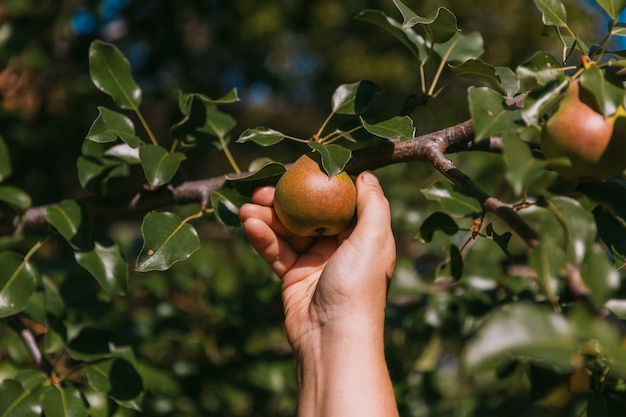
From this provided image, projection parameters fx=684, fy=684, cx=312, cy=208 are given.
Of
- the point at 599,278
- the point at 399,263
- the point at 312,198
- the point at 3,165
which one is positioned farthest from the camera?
the point at 399,263

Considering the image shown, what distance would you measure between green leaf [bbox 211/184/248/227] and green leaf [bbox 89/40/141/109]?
306 mm

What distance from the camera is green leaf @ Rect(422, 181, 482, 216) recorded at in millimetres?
1094

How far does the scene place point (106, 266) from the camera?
1266mm

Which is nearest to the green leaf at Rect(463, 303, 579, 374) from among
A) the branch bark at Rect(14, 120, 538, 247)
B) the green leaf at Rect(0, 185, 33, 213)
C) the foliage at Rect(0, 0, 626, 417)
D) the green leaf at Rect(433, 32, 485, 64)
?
the foliage at Rect(0, 0, 626, 417)

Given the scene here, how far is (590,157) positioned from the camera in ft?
2.78

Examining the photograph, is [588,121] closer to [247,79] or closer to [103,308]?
[103,308]

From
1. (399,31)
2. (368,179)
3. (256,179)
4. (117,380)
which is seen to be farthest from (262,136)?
(117,380)

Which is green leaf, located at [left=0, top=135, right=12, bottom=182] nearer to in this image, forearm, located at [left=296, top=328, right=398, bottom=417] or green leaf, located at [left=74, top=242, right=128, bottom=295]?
green leaf, located at [left=74, top=242, right=128, bottom=295]

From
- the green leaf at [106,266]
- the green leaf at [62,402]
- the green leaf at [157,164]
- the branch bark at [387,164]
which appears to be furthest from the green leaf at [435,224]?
the green leaf at [62,402]

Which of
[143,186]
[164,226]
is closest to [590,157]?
[164,226]

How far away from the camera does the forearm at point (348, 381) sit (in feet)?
3.44

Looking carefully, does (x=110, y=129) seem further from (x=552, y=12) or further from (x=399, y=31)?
(x=552, y=12)

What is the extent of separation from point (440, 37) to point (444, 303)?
2.44ft

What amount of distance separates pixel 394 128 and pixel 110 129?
0.50 m
